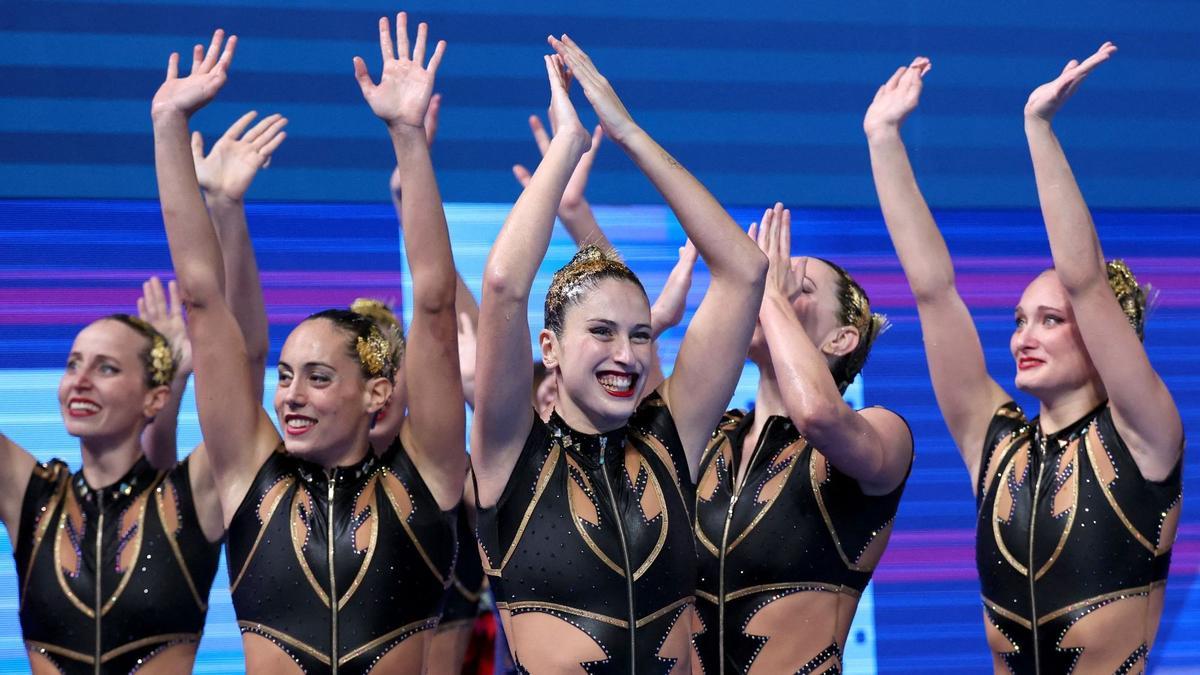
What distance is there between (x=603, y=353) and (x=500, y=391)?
0.25 m

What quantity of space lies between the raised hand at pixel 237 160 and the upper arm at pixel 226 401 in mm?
605

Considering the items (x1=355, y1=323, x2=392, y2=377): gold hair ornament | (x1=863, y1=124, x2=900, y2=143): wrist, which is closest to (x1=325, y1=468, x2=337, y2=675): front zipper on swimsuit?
(x1=355, y1=323, x2=392, y2=377): gold hair ornament

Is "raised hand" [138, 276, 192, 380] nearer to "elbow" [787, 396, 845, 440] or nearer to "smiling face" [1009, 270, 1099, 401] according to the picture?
"elbow" [787, 396, 845, 440]

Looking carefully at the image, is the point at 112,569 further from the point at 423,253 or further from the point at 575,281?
the point at 575,281

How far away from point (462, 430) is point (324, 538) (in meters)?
0.41

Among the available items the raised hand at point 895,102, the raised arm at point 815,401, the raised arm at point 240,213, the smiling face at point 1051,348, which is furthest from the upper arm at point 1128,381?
the raised arm at point 240,213

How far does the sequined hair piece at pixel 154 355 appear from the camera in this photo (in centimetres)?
418

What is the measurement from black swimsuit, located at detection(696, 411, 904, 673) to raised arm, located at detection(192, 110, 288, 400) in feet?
4.33

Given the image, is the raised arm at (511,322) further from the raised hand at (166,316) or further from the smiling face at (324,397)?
the raised hand at (166,316)

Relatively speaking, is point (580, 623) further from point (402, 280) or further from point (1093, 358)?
point (402, 280)

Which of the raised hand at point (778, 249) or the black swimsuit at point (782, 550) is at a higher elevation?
the raised hand at point (778, 249)

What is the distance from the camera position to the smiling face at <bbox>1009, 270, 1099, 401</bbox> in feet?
12.4

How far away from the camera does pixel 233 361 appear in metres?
3.47

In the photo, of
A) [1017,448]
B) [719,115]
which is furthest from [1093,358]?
[719,115]
